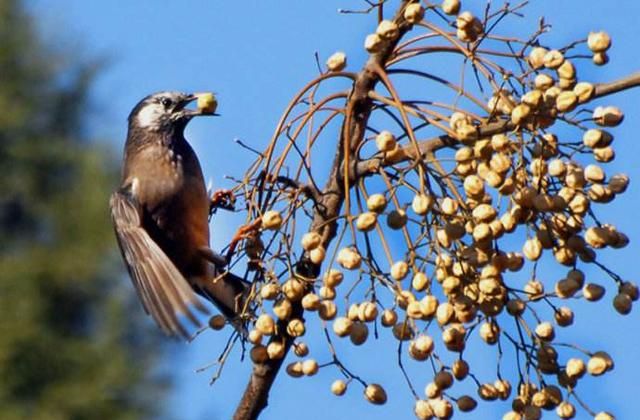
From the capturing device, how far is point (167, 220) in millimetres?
4695

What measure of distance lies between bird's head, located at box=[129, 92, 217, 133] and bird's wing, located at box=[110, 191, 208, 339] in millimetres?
454

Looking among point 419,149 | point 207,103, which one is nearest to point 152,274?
point 207,103

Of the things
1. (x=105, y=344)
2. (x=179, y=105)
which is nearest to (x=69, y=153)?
(x=105, y=344)

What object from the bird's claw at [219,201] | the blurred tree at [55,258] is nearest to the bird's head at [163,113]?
the bird's claw at [219,201]

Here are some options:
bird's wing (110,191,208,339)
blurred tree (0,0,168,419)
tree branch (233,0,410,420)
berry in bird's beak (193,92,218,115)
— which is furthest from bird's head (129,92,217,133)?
blurred tree (0,0,168,419)

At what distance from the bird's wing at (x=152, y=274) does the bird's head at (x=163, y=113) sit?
454 mm

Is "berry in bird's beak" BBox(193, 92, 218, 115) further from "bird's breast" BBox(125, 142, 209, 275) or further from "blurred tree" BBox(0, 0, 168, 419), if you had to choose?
"blurred tree" BBox(0, 0, 168, 419)

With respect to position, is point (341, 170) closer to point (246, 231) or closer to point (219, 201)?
point (246, 231)

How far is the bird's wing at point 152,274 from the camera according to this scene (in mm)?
3699

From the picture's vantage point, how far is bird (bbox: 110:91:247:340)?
3.88 m

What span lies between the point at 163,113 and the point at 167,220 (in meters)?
0.52

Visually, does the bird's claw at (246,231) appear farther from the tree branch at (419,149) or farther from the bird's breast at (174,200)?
the bird's breast at (174,200)

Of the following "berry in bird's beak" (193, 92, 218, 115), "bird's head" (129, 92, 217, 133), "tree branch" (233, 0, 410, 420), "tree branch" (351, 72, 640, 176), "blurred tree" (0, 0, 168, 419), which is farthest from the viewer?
"blurred tree" (0, 0, 168, 419)

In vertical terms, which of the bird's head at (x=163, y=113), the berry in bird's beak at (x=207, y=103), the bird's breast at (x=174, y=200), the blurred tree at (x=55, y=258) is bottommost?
the berry in bird's beak at (x=207, y=103)
